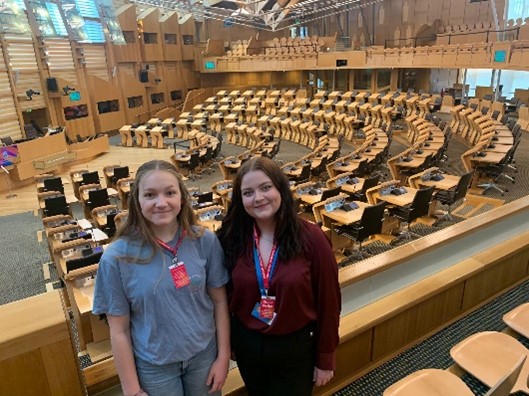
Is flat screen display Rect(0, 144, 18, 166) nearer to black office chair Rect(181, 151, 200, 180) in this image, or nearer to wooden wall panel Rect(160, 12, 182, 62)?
black office chair Rect(181, 151, 200, 180)

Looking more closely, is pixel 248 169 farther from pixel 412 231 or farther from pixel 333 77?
pixel 333 77

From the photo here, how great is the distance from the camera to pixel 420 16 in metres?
21.9

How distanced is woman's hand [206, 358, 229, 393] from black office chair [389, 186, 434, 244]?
4.95 m

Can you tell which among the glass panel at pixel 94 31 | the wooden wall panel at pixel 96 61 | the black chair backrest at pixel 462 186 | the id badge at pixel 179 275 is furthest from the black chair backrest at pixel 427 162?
the glass panel at pixel 94 31

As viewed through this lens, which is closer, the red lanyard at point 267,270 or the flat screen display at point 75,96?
the red lanyard at point 267,270

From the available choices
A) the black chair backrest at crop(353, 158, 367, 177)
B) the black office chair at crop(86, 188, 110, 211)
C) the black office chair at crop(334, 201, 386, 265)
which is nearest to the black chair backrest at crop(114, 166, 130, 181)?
the black office chair at crop(86, 188, 110, 211)

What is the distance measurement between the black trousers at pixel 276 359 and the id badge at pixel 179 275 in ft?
1.16

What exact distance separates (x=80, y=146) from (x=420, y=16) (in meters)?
18.4

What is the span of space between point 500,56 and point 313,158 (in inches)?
297

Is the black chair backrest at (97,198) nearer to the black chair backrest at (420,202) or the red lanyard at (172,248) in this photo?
the black chair backrest at (420,202)

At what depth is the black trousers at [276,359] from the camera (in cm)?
167

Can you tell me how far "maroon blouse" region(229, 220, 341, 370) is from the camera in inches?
64.0

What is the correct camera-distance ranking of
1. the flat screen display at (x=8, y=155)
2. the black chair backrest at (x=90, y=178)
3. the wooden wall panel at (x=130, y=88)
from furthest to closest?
the wooden wall panel at (x=130, y=88), the flat screen display at (x=8, y=155), the black chair backrest at (x=90, y=178)

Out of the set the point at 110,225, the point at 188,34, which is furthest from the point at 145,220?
the point at 188,34
